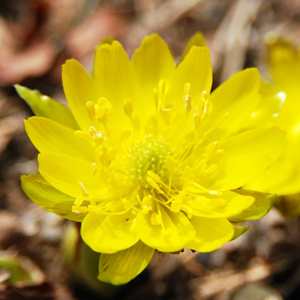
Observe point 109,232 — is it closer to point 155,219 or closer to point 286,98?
point 155,219

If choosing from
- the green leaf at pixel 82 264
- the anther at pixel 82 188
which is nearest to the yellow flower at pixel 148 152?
the anther at pixel 82 188

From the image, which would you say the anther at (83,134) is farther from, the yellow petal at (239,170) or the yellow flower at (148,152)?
the yellow petal at (239,170)

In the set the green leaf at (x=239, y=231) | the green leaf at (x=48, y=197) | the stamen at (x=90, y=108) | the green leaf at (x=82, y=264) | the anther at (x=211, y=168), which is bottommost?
the green leaf at (x=82, y=264)

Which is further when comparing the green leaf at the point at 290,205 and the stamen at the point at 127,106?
the green leaf at the point at 290,205

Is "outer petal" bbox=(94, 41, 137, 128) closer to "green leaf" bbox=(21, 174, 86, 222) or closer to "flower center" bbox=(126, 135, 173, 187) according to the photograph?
"flower center" bbox=(126, 135, 173, 187)

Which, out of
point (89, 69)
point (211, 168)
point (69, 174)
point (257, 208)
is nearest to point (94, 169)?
point (69, 174)

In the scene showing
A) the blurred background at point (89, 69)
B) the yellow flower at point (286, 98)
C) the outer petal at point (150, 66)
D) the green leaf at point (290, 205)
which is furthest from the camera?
the blurred background at point (89, 69)

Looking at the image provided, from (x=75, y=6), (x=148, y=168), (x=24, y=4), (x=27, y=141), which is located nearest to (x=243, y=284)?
(x=148, y=168)

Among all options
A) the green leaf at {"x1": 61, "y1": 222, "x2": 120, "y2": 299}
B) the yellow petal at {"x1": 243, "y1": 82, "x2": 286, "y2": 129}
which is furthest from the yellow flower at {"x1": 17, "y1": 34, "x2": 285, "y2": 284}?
the green leaf at {"x1": 61, "y1": 222, "x2": 120, "y2": 299}
